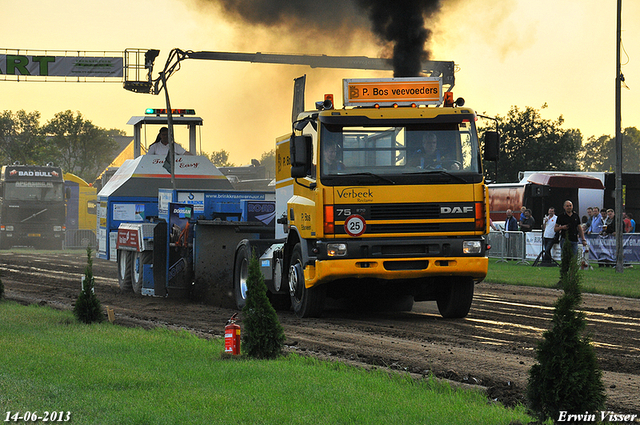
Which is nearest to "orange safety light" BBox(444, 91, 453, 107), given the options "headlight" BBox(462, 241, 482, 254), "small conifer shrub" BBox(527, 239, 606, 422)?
"headlight" BBox(462, 241, 482, 254)

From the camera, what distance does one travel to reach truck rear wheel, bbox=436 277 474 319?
41.1 ft

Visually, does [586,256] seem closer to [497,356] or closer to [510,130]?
Result: [497,356]

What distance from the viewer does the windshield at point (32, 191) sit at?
45.0 m

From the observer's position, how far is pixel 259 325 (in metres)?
8.49

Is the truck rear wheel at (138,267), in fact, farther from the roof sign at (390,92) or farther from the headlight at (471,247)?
the headlight at (471,247)

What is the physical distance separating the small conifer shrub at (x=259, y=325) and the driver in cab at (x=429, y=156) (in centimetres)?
397

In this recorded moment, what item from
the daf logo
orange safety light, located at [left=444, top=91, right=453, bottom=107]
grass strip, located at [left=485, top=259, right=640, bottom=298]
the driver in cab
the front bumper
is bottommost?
grass strip, located at [left=485, top=259, right=640, bottom=298]

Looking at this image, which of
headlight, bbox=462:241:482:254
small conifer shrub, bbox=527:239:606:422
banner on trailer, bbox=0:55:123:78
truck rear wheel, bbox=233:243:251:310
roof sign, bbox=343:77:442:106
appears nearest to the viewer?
small conifer shrub, bbox=527:239:606:422

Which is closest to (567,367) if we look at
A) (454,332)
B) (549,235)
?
(454,332)

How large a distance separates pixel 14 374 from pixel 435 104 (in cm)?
731

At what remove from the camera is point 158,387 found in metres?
6.98

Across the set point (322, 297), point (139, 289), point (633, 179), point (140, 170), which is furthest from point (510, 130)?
point (322, 297)

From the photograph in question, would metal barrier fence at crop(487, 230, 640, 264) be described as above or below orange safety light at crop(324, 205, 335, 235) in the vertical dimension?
below

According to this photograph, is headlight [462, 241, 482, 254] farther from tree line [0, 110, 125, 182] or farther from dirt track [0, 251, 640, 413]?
tree line [0, 110, 125, 182]
